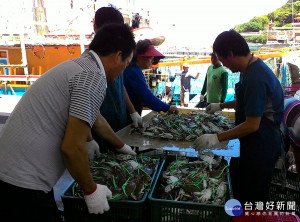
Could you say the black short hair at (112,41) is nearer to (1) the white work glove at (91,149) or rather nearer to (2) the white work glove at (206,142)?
(1) the white work glove at (91,149)

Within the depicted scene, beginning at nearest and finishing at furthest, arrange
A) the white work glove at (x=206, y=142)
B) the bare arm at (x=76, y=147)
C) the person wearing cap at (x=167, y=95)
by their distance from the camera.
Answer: the bare arm at (x=76, y=147) → the white work glove at (x=206, y=142) → the person wearing cap at (x=167, y=95)

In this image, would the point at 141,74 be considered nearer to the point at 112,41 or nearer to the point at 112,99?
the point at 112,99

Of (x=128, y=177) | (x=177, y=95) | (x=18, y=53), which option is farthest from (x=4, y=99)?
(x=128, y=177)

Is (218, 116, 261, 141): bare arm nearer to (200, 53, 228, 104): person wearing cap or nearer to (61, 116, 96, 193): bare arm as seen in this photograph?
(61, 116, 96, 193): bare arm

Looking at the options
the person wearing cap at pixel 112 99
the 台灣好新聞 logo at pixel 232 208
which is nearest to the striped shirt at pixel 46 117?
the 台灣好新聞 logo at pixel 232 208

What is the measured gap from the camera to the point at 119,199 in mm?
1661

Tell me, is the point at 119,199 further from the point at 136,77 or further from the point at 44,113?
the point at 136,77

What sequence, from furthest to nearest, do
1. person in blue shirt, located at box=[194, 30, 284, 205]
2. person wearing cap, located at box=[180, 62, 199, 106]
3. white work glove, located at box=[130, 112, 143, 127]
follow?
person wearing cap, located at box=[180, 62, 199, 106] < white work glove, located at box=[130, 112, 143, 127] < person in blue shirt, located at box=[194, 30, 284, 205]

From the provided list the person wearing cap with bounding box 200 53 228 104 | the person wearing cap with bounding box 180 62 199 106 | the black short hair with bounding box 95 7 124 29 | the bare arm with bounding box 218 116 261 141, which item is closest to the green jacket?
the person wearing cap with bounding box 200 53 228 104

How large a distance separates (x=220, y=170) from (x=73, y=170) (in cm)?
127

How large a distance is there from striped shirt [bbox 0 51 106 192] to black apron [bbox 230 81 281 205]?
1.70m

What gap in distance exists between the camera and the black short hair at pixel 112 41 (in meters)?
1.53

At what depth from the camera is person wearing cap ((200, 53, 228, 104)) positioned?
5691 millimetres

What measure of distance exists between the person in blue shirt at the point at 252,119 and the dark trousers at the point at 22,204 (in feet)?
5.36
